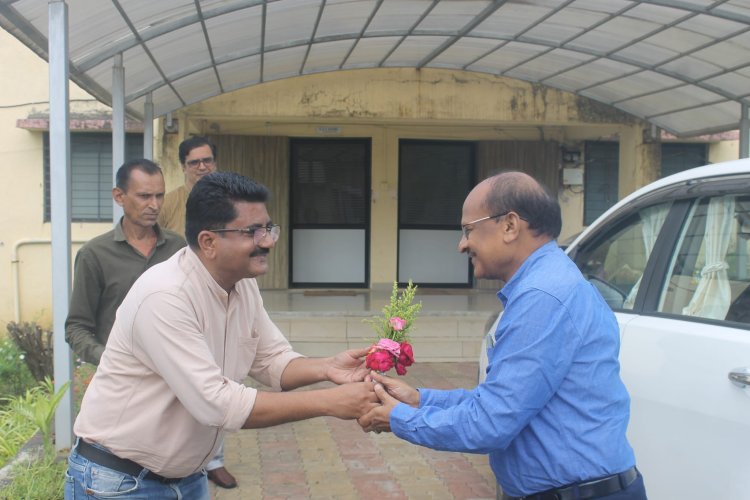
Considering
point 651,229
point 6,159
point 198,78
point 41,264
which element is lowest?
point 41,264

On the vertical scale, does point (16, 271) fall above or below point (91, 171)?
below

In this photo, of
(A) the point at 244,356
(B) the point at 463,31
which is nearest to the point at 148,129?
(B) the point at 463,31

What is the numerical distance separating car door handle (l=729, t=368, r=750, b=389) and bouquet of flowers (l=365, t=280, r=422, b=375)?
3.85 feet

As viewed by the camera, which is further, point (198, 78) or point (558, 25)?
point (198, 78)

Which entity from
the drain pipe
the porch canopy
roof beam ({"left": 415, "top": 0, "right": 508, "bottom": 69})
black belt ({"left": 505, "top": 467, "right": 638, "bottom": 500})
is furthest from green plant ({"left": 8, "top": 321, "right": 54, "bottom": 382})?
black belt ({"left": 505, "top": 467, "right": 638, "bottom": 500})

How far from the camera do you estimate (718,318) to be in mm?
2945

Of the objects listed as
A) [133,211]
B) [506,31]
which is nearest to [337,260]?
[506,31]

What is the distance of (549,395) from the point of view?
208cm

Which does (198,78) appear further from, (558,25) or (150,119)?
(558,25)

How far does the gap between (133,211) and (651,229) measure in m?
2.57

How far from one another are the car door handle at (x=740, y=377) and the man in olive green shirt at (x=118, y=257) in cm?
265

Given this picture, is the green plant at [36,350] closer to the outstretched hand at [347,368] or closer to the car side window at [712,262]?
the outstretched hand at [347,368]

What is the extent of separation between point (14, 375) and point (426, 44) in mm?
5886

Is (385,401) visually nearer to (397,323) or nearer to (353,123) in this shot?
(397,323)
